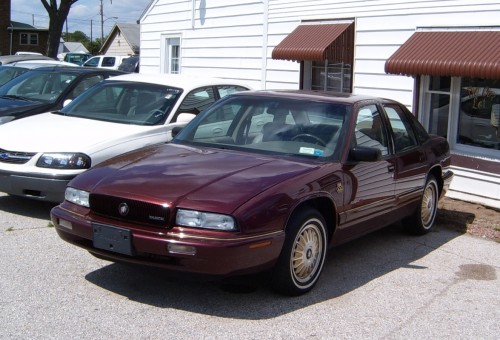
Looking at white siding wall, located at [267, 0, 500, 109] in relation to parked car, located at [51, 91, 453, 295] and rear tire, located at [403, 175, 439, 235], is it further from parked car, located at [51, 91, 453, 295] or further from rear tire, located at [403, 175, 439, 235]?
parked car, located at [51, 91, 453, 295]

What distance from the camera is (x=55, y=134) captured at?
6953mm

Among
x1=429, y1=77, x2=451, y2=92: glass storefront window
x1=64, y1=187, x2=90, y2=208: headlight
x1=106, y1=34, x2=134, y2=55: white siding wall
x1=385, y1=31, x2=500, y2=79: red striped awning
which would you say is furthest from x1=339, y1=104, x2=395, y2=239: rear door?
x1=106, y1=34, x2=134, y2=55: white siding wall

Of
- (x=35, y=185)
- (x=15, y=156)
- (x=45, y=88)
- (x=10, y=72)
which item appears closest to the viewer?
(x=35, y=185)

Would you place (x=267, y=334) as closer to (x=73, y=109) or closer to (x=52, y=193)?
(x=52, y=193)

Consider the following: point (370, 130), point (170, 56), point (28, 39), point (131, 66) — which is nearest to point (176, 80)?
point (370, 130)

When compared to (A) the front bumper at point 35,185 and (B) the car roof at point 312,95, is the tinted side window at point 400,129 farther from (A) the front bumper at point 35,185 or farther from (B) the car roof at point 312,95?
(A) the front bumper at point 35,185

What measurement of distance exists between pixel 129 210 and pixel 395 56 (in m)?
5.59

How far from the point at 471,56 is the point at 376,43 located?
211 cm

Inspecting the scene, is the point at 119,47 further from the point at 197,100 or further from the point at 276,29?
the point at 197,100

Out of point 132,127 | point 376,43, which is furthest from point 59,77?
point 376,43

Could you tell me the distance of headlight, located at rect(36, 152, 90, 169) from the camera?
21.3ft

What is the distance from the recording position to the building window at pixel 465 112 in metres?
8.41

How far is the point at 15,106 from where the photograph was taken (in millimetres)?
9320

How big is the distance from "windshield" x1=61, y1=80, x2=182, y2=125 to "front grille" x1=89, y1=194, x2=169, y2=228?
3.02m
